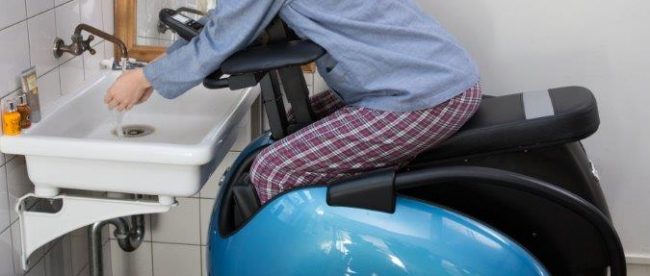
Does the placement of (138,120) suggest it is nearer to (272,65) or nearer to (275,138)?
(275,138)

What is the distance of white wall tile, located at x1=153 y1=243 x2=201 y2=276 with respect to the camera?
268cm

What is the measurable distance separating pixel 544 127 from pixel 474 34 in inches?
24.8

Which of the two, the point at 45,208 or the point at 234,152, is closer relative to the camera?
the point at 45,208

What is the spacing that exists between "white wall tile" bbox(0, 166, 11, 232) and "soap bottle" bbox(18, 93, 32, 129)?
10cm

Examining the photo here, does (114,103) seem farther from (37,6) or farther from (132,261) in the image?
(132,261)

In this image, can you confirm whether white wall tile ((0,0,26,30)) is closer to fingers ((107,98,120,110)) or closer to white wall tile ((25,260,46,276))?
fingers ((107,98,120,110))

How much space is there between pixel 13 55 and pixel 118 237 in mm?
715

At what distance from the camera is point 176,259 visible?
2.70 meters

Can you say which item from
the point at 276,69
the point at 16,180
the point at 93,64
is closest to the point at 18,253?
the point at 16,180

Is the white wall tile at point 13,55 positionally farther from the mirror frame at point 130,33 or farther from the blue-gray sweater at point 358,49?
the mirror frame at point 130,33

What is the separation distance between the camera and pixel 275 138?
1990 mm

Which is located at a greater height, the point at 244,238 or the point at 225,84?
the point at 225,84

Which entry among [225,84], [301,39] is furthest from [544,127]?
[225,84]

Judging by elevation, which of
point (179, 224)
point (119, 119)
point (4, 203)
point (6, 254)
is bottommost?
point (179, 224)
